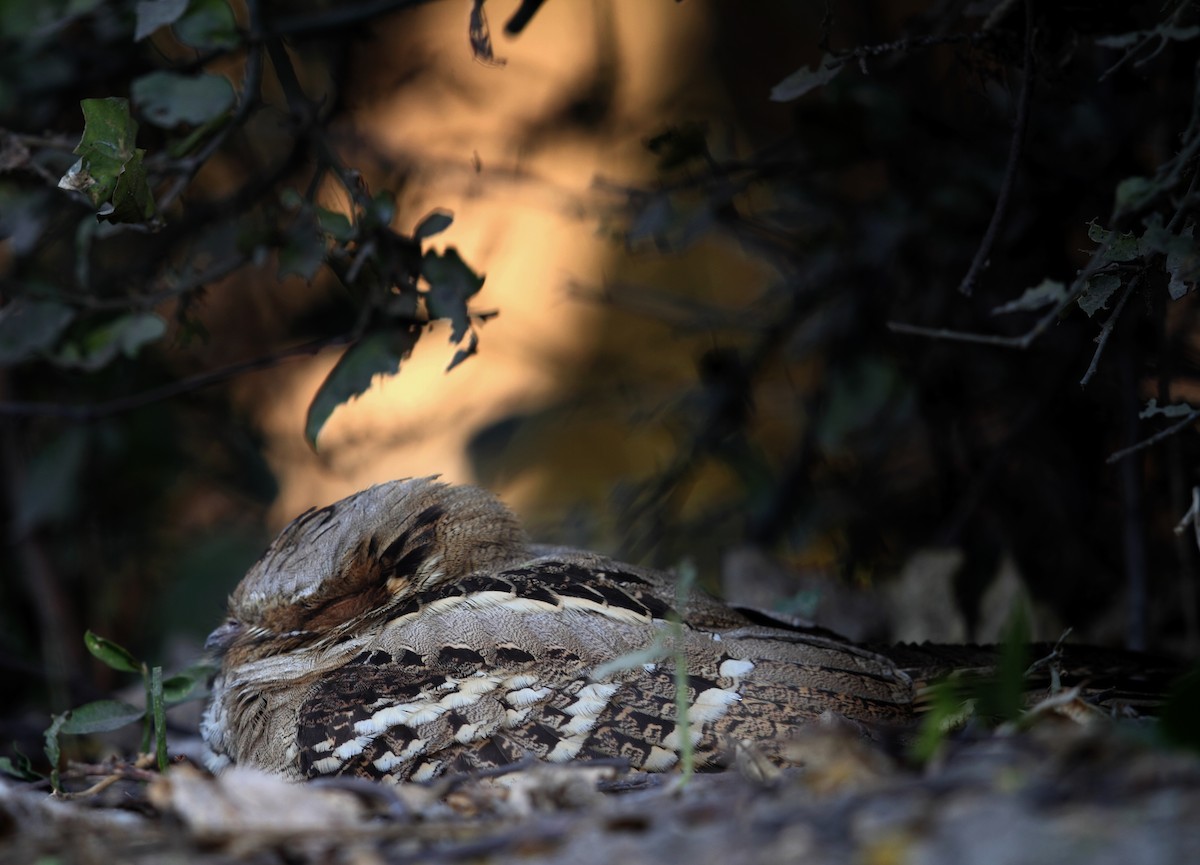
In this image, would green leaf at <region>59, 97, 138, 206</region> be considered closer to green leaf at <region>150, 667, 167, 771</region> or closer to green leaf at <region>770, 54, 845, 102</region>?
green leaf at <region>150, 667, 167, 771</region>

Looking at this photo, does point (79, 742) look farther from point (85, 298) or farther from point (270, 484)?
point (85, 298)

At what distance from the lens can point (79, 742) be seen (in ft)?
11.7

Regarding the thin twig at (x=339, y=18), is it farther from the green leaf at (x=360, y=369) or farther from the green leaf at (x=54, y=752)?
the green leaf at (x=54, y=752)

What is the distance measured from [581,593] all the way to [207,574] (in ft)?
7.51

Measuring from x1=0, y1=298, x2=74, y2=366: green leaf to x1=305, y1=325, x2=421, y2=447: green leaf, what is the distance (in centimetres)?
78

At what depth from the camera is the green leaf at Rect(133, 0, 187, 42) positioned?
2.41m

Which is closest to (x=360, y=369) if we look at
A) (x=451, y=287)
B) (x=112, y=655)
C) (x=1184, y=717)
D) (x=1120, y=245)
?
(x=451, y=287)

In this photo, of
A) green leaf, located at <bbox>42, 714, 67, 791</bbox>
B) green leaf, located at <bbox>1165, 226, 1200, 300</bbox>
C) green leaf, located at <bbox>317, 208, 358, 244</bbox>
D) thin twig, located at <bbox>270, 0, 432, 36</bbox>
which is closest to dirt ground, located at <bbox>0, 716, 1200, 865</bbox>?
green leaf, located at <bbox>42, 714, 67, 791</bbox>

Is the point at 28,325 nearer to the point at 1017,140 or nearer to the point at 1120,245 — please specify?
the point at 1017,140

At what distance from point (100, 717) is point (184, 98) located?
1.39 m

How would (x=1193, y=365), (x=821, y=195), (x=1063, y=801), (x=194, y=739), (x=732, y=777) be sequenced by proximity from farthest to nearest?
(x=821, y=195) → (x=1193, y=365) → (x=194, y=739) → (x=732, y=777) → (x=1063, y=801)

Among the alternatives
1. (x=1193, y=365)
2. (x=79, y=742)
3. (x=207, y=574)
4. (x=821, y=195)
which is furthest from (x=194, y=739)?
(x=1193, y=365)

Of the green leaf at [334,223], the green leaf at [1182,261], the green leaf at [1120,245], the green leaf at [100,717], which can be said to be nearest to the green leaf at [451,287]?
the green leaf at [334,223]

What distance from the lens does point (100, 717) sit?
2.47m
